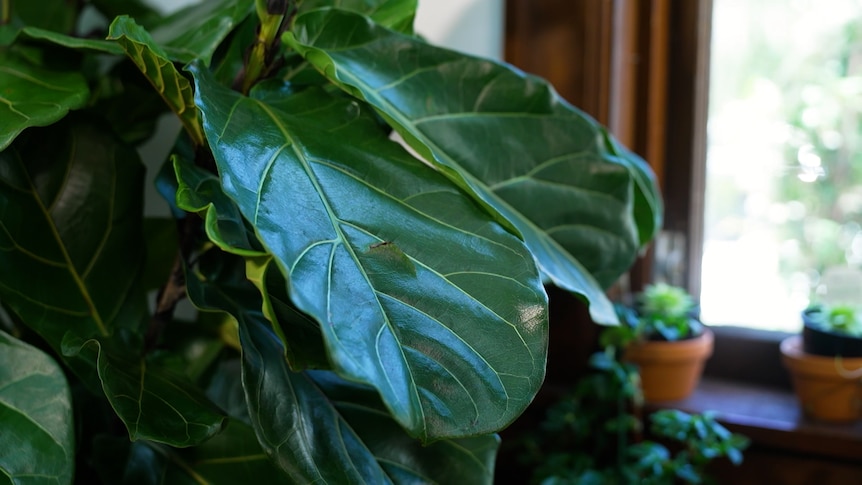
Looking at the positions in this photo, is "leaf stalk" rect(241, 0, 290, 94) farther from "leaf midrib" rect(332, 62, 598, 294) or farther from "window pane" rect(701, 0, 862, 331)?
"window pane" rect(701, 0, 862, 331)

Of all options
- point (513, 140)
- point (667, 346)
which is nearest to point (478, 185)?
point (513, 140)

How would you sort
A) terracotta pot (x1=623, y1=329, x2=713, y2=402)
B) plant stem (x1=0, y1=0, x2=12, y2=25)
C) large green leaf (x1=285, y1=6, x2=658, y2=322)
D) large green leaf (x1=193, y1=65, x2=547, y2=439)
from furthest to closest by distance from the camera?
1. terracotta pot (x1=623, y1=329, x2=713, y2=402)
2. plant stem (x1=0, y1=0, x2=12, y2=25)
3. large green leaf (x1=285, y1=6, x2=658, y2=322)
4. large green leaf (x1=193, y1=65, x2=547, y2=439)

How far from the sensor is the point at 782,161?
1250 millimetres

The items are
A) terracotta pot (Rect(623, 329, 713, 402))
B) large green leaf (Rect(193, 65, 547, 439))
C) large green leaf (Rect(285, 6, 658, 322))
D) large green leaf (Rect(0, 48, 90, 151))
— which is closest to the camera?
large green leaf (Rect(193, 65, 547, 439))

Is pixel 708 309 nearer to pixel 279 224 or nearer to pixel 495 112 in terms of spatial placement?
pixel 495 112

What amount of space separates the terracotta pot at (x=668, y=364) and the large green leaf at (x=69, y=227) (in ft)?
2.55

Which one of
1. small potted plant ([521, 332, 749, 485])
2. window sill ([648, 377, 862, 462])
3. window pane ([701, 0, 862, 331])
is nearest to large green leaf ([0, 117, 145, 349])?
small potted plant ([521, 332, 749, 485])

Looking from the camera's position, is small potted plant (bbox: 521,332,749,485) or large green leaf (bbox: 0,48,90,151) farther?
small potted plant (bbox: 521,332,749,485)

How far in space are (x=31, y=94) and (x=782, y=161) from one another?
3.72 ft

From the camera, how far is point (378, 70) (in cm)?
63

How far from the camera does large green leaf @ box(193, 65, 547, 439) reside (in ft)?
1.33

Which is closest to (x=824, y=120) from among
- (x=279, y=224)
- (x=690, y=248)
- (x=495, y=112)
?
(x=690, y=248)

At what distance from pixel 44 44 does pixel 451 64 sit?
1.18 ft

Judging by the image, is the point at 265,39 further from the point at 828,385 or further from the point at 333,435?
the point at 828,385
